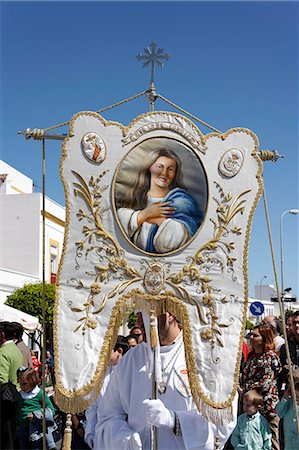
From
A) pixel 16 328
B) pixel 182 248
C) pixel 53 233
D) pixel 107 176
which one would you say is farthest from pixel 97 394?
pixel 53 233

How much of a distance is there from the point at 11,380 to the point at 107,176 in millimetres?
2999

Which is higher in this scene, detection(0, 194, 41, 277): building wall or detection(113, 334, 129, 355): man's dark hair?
detection(0, 194, 41, 277): building wall

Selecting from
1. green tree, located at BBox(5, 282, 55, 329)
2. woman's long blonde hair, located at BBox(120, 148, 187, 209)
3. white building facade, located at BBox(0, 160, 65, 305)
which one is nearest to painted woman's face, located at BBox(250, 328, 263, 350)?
woman's long blonde hair, located at BBox(120, 148, 187, 209)

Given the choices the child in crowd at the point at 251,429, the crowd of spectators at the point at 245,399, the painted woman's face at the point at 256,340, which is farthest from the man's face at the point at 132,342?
the child in crowd at the point at 251,429

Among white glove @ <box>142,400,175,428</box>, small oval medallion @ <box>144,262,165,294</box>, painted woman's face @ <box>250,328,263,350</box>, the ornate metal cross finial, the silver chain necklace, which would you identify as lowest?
white glove @ <box>142,400,175,428</box>

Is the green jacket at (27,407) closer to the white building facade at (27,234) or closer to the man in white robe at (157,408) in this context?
the man in white robe at (157,408)

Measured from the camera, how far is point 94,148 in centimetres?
415

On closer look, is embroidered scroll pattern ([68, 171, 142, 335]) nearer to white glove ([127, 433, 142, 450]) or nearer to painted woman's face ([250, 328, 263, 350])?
white glove ([127, 433, 142, 450])

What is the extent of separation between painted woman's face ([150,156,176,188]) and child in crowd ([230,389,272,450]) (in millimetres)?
2604

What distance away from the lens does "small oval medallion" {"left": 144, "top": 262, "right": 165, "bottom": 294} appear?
3.98 meters

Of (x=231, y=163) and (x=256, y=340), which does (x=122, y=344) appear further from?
(x=231, y=163)

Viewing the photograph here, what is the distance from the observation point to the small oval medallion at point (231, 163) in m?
4.13

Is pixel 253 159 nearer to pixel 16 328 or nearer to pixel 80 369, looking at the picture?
pixel 80 369

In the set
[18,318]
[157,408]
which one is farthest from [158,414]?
[18,318]
